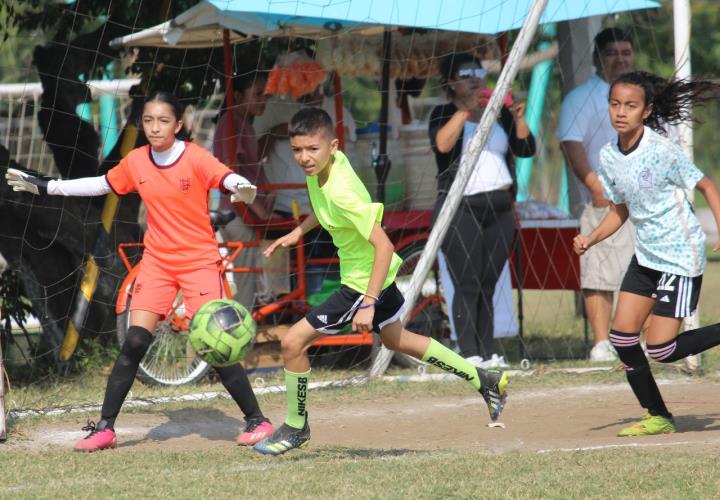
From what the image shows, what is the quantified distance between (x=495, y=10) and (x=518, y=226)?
171cm

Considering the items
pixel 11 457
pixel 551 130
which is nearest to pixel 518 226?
pixel 11 457

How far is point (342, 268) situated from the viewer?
21.0 ft

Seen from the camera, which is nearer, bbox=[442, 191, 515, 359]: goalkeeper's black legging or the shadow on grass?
the shadow on grass

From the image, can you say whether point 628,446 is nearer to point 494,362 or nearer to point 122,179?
point 494,362

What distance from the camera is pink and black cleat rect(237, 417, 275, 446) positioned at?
671 centimetres

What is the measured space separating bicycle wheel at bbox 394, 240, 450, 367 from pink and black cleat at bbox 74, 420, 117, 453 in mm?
3544

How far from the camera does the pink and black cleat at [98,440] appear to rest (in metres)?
6.56

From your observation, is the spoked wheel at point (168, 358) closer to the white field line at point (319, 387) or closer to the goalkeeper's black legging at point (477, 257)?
the white field line at point (319, 387)

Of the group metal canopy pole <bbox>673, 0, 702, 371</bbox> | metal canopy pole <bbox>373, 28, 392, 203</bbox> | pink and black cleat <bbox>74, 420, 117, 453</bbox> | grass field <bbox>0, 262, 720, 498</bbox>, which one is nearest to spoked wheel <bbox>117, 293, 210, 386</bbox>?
grass field <bbox>0, 262, 720, 498</bbox>

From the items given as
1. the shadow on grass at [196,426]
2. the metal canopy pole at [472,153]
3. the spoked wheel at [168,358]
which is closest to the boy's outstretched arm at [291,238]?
the shadow on grass at [196,426]

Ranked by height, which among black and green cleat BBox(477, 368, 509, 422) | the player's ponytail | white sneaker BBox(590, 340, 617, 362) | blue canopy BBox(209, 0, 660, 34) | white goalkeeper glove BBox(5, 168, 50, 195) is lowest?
white sneaker BBox(590, 340, 617, 362)

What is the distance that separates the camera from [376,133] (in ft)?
33.5

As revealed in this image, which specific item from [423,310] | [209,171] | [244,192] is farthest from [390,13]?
[244,192]

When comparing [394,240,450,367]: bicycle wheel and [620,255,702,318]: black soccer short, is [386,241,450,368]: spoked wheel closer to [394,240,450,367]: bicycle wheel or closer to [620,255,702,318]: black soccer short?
[394,240,450,367]: bicycle wheel
